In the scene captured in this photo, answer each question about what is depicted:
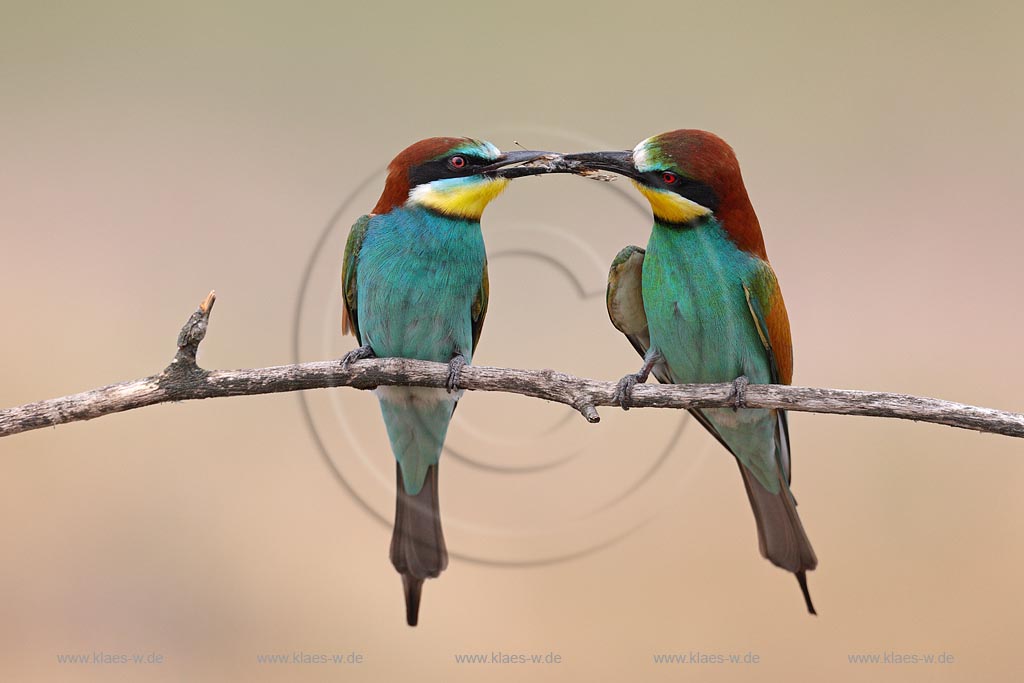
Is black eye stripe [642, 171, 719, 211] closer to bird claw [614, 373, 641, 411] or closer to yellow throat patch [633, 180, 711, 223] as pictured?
yellow throat patch [633, 180, 711, 223]

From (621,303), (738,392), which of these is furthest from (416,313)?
(738,392)

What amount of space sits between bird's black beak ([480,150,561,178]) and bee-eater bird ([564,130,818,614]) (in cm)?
22

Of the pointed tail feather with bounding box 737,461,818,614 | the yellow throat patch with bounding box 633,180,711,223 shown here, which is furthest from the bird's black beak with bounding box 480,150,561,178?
the pointed tail feather with bounding box 737,461,818,614

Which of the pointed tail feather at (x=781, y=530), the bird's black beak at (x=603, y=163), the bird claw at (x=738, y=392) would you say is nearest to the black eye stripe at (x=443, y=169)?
the bird's black beak at (x=603, y=163)

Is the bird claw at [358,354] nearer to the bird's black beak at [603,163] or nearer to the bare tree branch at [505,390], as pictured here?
the bare tree branch at [505,390]

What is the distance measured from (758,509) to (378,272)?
1078 millimetres

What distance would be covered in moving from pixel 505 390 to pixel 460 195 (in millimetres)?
447

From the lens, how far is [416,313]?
2.08 m

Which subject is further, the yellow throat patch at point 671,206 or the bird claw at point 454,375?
the bird claw at point 454,375

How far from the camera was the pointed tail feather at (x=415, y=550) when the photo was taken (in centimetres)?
199

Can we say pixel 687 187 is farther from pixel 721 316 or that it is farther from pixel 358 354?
pixel 358 354

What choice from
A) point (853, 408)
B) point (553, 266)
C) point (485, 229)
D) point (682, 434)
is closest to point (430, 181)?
point (485, 229)

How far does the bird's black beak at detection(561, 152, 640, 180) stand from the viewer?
1662 mm

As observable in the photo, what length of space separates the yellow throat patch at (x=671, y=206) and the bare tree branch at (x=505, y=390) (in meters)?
0.36
